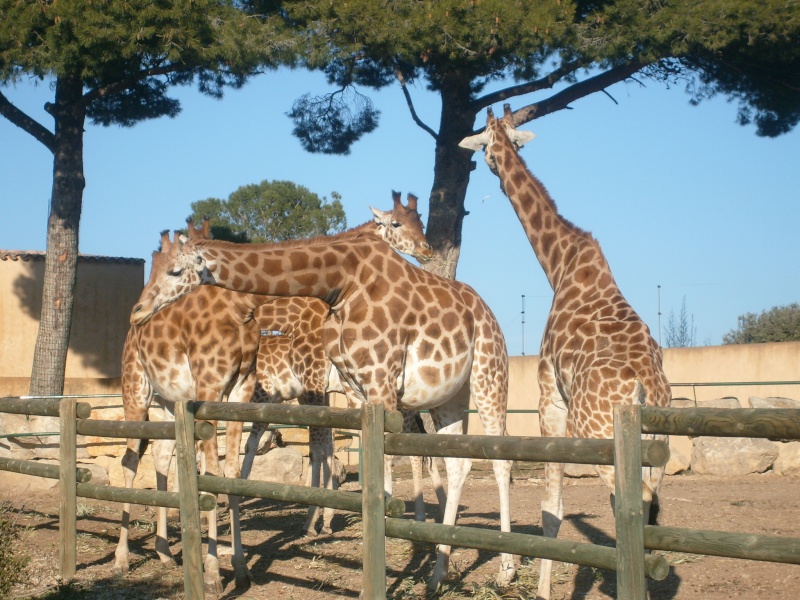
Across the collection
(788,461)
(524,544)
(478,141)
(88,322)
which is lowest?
(788,461)

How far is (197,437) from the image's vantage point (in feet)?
20.3

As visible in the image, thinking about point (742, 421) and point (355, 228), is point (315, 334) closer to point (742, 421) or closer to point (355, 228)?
point (355, 228)

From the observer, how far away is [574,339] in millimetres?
6414

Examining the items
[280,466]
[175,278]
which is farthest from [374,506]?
[280,466]

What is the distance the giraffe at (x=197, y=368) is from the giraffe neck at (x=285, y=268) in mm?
476

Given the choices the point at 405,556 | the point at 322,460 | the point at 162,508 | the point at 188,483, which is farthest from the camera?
the point at 322,460

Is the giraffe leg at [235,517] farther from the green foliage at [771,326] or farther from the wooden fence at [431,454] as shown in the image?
the green foliage at [771,326]

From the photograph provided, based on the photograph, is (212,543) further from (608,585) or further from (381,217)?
(381,217)

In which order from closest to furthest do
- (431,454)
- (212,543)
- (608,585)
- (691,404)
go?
(431,454), (608,585), (212,543), (691,404)

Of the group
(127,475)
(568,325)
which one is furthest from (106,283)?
(568,325)

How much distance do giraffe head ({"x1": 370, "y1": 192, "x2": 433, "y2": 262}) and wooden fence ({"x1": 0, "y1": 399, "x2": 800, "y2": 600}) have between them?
4.19 meters

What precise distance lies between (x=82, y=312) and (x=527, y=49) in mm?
10465

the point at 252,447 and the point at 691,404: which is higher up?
the point at 691,404

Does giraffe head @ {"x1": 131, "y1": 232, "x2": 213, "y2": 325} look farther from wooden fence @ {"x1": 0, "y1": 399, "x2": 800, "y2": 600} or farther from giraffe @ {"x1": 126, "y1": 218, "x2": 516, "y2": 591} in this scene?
wooden fence @ {"x1": 0, "y1": 399, "x2": 800, "y2": 600}
